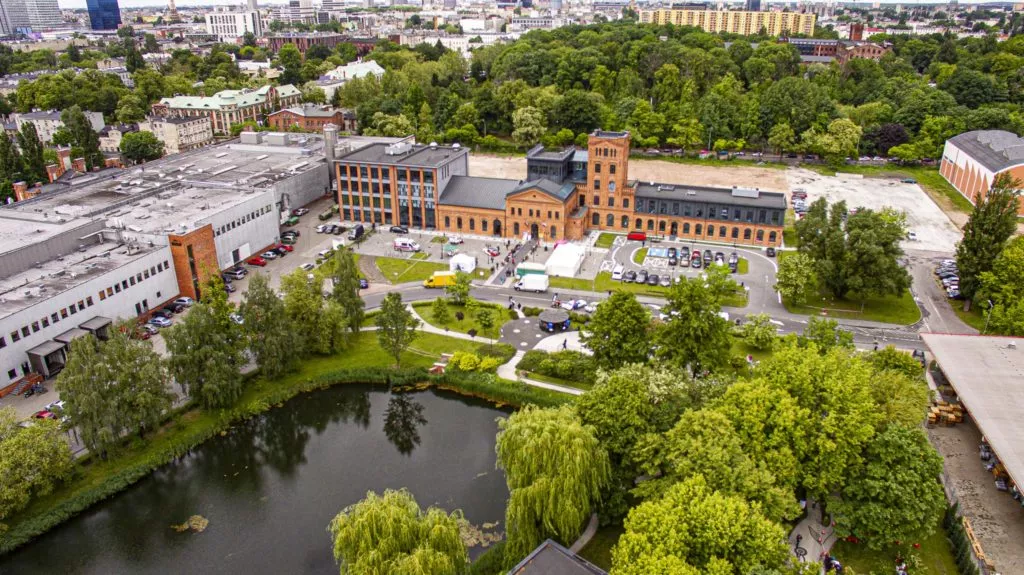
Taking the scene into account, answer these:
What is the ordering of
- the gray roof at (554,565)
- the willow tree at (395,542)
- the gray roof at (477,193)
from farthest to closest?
the gray roof at (477,193), the willow tree at (395,542), the gray roof at (554,565)

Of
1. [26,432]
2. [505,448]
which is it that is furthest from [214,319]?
[505,448]

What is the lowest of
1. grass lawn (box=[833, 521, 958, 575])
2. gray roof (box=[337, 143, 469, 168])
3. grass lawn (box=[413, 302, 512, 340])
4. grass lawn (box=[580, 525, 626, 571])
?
grass lawn (box=[580, 525, 626, 571])

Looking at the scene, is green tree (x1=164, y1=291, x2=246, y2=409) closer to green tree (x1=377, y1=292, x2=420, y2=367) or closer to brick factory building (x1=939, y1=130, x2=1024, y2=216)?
green tree (x1=377, y1=292, x2=420, y2=367)

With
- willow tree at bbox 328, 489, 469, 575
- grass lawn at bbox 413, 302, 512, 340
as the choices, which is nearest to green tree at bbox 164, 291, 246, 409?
grass lawn at bbox 413, 302, 512, 340

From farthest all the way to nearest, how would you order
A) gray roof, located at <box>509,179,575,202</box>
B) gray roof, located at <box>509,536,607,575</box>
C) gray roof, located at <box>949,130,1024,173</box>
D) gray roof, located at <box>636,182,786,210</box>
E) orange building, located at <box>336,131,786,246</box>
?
1. gray roof, located at <box>949,130,1024,173</box>
2. orange building, located at <box>336,131,786,246</box>
3. gray roof, located at <box>509,179,575,202</box>
4. gray roof, located at <box>636,182,786,210</box>
5. gray roof, located at <box>509,536,607,575</box>

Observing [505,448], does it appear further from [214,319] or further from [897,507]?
[214,319]

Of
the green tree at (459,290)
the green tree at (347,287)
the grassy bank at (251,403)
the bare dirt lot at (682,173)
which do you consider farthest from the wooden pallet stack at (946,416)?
the bare dirt lot at (682,173)

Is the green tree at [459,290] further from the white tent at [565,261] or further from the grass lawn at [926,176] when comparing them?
the grass lawn at [926,176]
